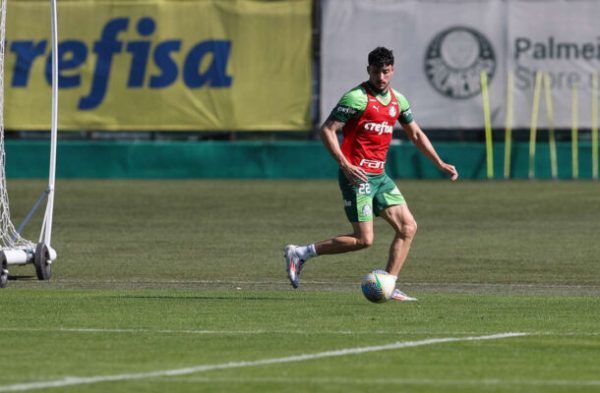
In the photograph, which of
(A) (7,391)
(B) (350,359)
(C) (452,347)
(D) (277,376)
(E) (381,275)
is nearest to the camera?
(A) (7,391)

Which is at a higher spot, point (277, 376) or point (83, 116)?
point (277, 376)

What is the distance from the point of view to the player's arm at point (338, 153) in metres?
13.8

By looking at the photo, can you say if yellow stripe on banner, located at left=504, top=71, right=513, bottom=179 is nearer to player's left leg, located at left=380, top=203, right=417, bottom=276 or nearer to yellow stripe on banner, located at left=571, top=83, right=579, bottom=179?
yellow stripe on banner, located at left=571, top=83, right=579, bottom=179

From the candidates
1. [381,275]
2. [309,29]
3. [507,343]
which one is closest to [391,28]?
[309,29]

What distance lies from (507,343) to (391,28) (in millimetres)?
27196

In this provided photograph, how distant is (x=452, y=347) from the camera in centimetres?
1071

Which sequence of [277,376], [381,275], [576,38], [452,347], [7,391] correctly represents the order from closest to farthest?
[7,391] < [277,376] < [452,347] < [381,275] < [576,38]

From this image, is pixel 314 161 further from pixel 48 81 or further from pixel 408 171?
pixel 48 81

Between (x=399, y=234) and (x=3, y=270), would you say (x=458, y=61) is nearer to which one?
(x=3, y=270)

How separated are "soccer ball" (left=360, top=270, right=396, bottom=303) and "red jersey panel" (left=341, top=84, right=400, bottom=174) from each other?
95 centimetres

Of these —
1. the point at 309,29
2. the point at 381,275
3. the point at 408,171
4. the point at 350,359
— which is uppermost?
the point at 350,359

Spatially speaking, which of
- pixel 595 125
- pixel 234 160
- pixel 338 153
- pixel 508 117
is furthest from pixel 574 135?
pixel 338 153

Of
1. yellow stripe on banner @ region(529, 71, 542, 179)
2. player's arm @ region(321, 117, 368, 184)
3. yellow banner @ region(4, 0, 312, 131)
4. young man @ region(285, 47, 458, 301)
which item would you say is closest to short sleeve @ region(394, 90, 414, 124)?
young man @ region(285, 47, 458, 301)

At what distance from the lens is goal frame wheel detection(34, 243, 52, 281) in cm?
1616
